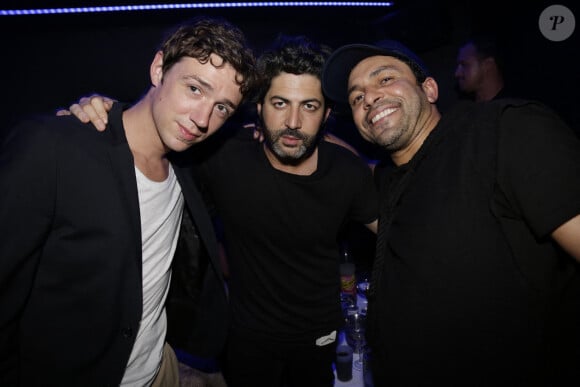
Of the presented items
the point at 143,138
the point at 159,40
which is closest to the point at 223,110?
the point at 143,138

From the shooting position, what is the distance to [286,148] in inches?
74.7

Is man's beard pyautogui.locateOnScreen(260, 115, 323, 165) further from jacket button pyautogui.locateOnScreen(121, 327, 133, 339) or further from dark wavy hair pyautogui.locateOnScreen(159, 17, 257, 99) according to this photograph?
jacket button pyautogui.locateOnScreen(121, 327, 133, 339)

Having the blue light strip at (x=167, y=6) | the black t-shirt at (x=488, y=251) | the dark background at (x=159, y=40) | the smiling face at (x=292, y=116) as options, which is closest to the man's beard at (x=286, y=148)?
the smiling face at (x=292, y=116)

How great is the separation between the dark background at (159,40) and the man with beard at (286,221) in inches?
78.4

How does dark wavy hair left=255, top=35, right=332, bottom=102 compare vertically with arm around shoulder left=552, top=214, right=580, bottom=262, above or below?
above

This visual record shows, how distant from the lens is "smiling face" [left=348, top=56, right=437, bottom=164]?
61.3 inches

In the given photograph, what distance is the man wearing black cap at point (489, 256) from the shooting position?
1.02 m

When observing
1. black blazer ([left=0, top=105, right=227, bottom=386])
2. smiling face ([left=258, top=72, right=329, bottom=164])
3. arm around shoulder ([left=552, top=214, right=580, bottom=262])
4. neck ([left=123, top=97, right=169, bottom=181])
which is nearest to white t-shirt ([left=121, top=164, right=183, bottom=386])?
neck ([left=123, top=97, right=169, bottom=181])

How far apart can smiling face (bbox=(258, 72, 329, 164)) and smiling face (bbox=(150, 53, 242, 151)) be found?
0.43 meters

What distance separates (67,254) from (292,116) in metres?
1.33

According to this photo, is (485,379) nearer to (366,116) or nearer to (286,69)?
(366,116)

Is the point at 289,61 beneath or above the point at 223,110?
above

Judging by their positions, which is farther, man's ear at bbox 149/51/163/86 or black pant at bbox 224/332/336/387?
black pant at bbox 224/332/336/387

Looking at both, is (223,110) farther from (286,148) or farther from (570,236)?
(570,236)
